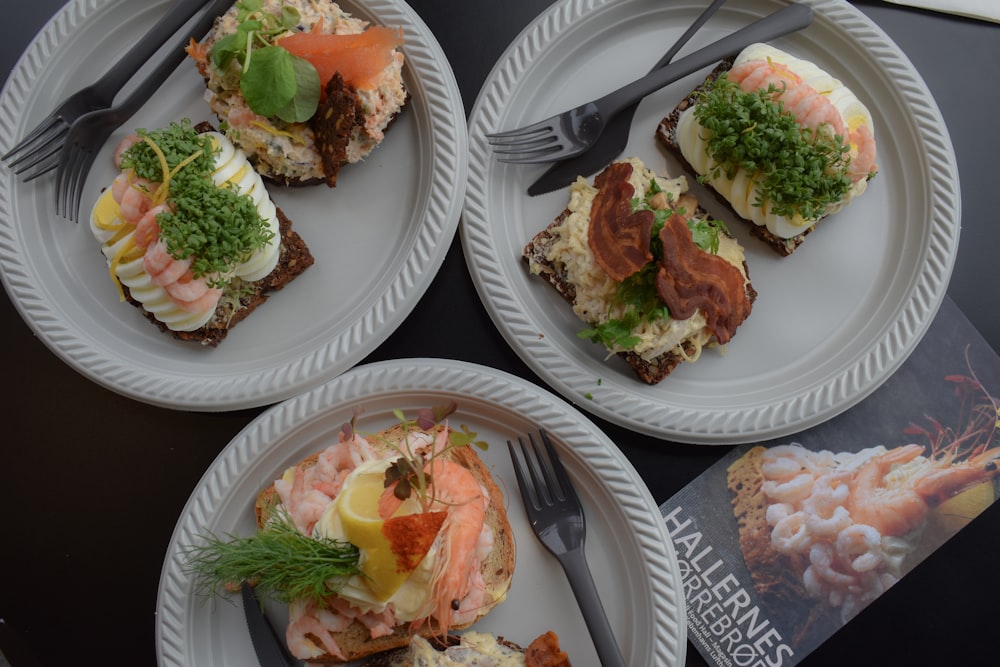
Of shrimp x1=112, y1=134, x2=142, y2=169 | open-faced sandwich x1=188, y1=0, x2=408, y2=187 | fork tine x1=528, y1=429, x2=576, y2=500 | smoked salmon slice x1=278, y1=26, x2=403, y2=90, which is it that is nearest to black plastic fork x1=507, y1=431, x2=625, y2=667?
fork tine x1=528, y1=429, x2=576, y2=500

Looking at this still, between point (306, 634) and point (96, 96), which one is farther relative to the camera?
point (96, 96)

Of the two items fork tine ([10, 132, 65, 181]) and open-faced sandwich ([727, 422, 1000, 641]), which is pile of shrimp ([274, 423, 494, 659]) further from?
fork tine ([10, 132, 65, 181])

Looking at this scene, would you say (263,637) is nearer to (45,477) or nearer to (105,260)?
(45,477)

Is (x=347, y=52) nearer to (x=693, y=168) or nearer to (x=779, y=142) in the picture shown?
(x=693, y=168)

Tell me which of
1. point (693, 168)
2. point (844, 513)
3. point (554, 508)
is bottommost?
point (844, 513)

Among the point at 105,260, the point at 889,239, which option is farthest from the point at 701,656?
the point at 105,260

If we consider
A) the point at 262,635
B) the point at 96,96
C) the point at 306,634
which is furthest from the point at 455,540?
the point at 96,96
